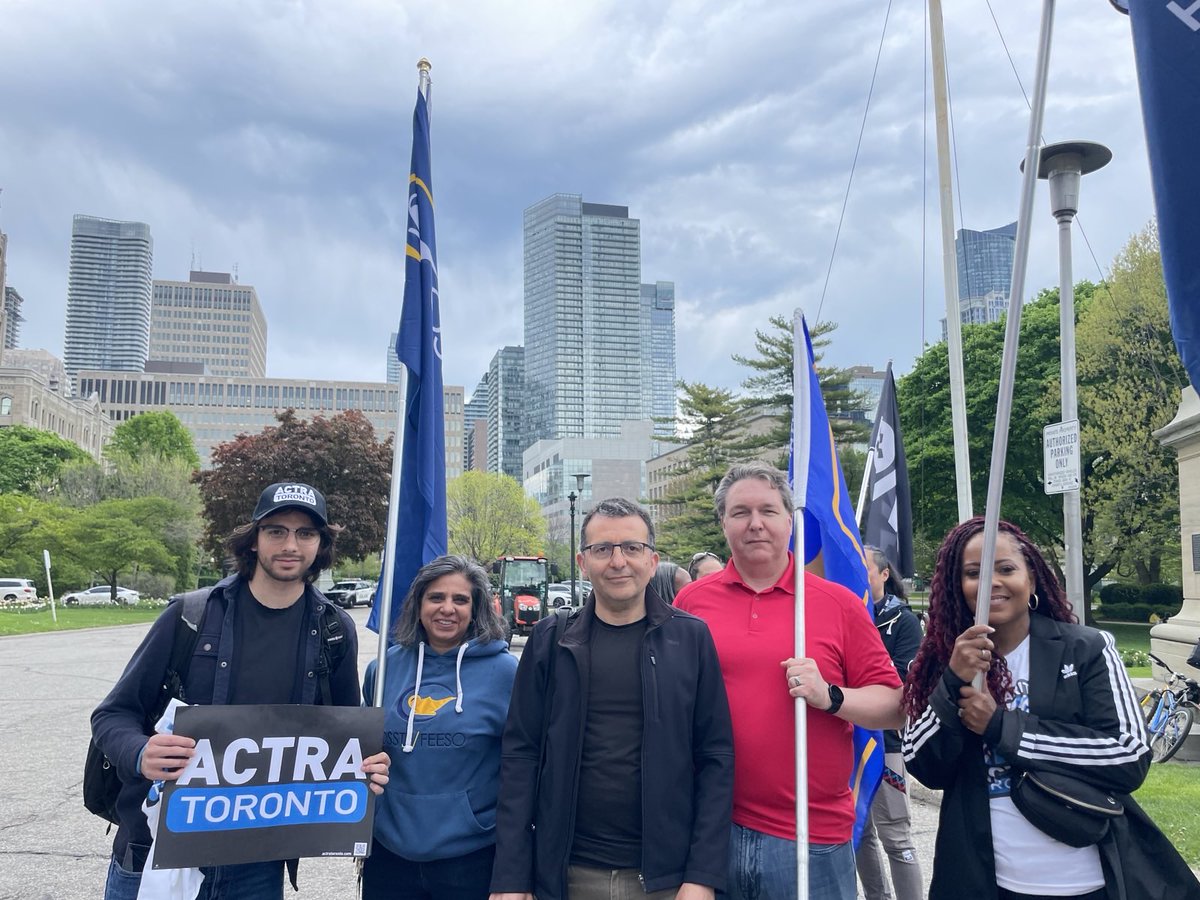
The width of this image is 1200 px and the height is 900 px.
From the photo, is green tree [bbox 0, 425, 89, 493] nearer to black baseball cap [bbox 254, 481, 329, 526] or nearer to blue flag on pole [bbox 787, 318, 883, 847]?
black baseball cap [bbox 254, 481, 329, 526]

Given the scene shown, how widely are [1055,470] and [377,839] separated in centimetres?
703

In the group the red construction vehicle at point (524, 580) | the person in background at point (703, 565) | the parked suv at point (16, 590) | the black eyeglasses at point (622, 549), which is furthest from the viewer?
the parked suv at point (16, 590)

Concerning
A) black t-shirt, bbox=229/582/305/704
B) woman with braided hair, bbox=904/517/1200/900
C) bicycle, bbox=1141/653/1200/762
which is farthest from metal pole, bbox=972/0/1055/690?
bicycle, bbox=1141/653/1200/762

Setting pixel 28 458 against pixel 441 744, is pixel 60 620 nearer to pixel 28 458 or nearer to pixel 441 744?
pixel 441 744

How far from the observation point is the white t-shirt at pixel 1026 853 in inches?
95.5

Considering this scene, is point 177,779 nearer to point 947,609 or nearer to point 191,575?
point 947,609

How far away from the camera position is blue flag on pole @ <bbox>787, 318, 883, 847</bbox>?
3.52m

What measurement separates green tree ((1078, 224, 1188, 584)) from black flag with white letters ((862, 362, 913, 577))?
20.2 meters

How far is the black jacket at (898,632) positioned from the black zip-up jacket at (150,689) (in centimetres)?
322

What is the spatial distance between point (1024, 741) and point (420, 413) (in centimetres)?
297

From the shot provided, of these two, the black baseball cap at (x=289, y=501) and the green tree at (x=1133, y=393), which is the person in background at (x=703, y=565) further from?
the green tree at (x=1133, y=393)

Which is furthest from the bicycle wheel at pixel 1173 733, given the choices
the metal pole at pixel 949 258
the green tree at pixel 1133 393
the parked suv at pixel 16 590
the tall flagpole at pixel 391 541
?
the parked suv at pixel 16 590

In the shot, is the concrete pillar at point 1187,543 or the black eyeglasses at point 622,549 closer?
the black eyeglasses at point 622,549

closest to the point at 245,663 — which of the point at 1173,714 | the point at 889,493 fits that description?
the point at 889,493
